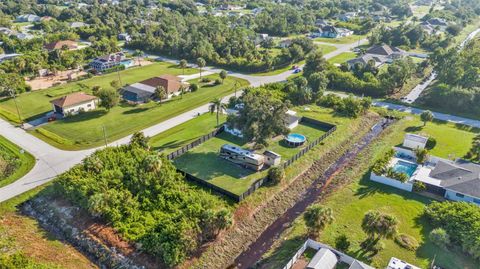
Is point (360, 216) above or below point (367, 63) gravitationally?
below

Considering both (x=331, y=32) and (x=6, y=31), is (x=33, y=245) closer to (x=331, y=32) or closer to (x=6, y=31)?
(x=6, y=31)

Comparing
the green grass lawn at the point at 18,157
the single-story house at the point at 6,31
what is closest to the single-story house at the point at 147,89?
the green grass lawn at the point at 18,157

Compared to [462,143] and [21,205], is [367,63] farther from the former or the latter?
[21,205]

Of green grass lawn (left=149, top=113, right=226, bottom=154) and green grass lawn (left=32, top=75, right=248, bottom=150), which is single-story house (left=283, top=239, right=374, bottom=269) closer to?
green grass lawn (left=149, top=113, right=226, bottom=154)

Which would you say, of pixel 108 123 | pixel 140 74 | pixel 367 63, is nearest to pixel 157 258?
pixel 108 123

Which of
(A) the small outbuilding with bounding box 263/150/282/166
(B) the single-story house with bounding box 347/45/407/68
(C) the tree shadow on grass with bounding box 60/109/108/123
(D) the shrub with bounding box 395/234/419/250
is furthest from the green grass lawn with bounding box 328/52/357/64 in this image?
(D) the shrub with bounding box 395/234/419/250

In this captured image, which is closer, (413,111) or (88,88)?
(413,111)

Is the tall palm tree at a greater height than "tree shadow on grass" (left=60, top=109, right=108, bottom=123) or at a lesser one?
greater
